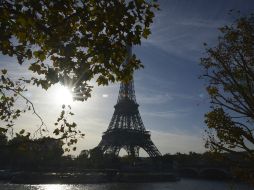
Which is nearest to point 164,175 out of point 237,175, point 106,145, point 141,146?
point 141,146

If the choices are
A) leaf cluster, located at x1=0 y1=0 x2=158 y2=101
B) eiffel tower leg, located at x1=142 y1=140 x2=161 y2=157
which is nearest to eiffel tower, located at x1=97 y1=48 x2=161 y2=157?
eiffel tower leg, located at x1=142 y1=140 x2=161 y2=157

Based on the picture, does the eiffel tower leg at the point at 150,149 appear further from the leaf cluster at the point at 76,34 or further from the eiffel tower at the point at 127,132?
the leaf cluster at the point at 76,34

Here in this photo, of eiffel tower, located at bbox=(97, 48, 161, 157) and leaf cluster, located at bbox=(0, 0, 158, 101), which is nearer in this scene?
leaf cluster, located at bbox=(0, 0, 158, 101)

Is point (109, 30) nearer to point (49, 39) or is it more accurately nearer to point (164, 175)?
point (49, 39)

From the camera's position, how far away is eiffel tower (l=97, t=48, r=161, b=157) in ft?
307

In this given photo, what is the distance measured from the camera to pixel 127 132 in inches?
3674

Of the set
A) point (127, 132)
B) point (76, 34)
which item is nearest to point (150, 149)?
point (127, 132)

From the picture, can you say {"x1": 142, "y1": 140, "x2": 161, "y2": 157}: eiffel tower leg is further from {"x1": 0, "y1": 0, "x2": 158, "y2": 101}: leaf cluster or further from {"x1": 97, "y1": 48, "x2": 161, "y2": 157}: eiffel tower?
{"x1": 0, "y1": 0, "x2": 158, "y2": 101}: leaf cluster

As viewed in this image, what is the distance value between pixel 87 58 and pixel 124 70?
0.77m

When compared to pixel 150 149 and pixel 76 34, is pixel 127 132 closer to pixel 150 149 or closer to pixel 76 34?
pixel 150 149

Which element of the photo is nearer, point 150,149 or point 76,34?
point 76,34

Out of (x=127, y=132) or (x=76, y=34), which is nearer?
(x=76, y=34)

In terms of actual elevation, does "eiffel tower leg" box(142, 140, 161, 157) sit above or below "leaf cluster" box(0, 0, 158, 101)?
above

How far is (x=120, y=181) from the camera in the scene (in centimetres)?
8106
